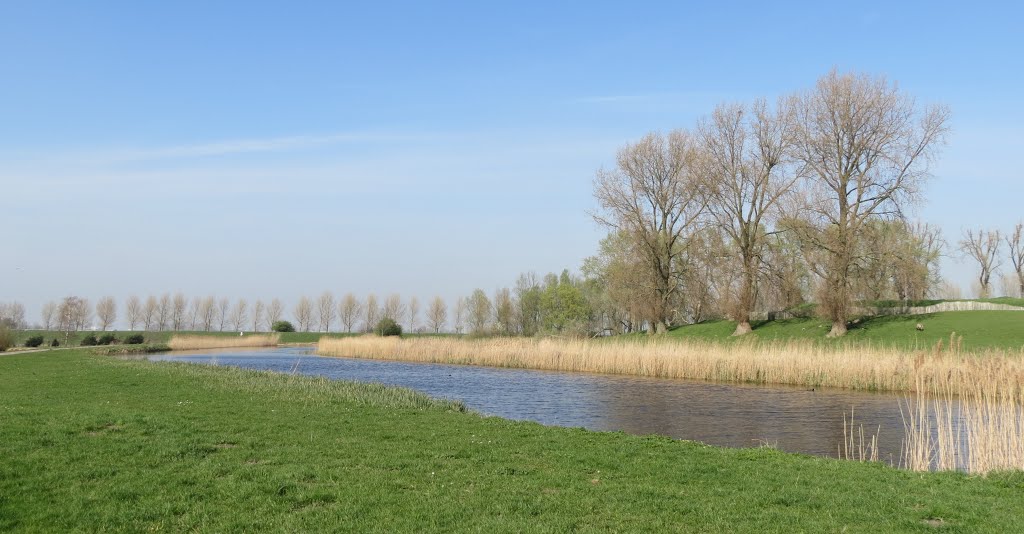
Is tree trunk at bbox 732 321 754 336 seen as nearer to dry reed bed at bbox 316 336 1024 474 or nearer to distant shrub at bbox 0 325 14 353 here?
dry reed bed at bbox 316 336 1024 474

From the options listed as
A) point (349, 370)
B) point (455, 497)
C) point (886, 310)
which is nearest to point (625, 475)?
point (455, 497)

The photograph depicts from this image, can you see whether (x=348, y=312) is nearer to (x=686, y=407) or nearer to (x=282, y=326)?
(x=282, y=326)

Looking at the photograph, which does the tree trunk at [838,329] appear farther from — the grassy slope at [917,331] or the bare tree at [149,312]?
the bare tree at [149,312]

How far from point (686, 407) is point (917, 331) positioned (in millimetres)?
20288

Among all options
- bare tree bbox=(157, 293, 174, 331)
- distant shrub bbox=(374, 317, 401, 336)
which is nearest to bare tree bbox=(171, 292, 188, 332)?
bare tree bbox=(157, 293, 174, 331)

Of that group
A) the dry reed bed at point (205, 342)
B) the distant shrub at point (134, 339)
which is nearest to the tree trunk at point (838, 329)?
the dry reed bed at point (205, 342)

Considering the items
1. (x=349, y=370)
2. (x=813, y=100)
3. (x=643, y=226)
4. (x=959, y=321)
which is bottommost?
(x=349, y=370)

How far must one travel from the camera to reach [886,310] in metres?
40.2

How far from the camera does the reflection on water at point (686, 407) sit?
46.5 feet

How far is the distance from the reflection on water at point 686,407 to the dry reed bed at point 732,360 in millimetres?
1048

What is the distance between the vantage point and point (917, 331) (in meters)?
32.6

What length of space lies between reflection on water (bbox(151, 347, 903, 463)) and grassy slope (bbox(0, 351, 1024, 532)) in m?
3.88

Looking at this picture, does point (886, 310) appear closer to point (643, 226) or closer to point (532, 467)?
point (643, 226)

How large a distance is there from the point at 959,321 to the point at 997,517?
3206 cm
